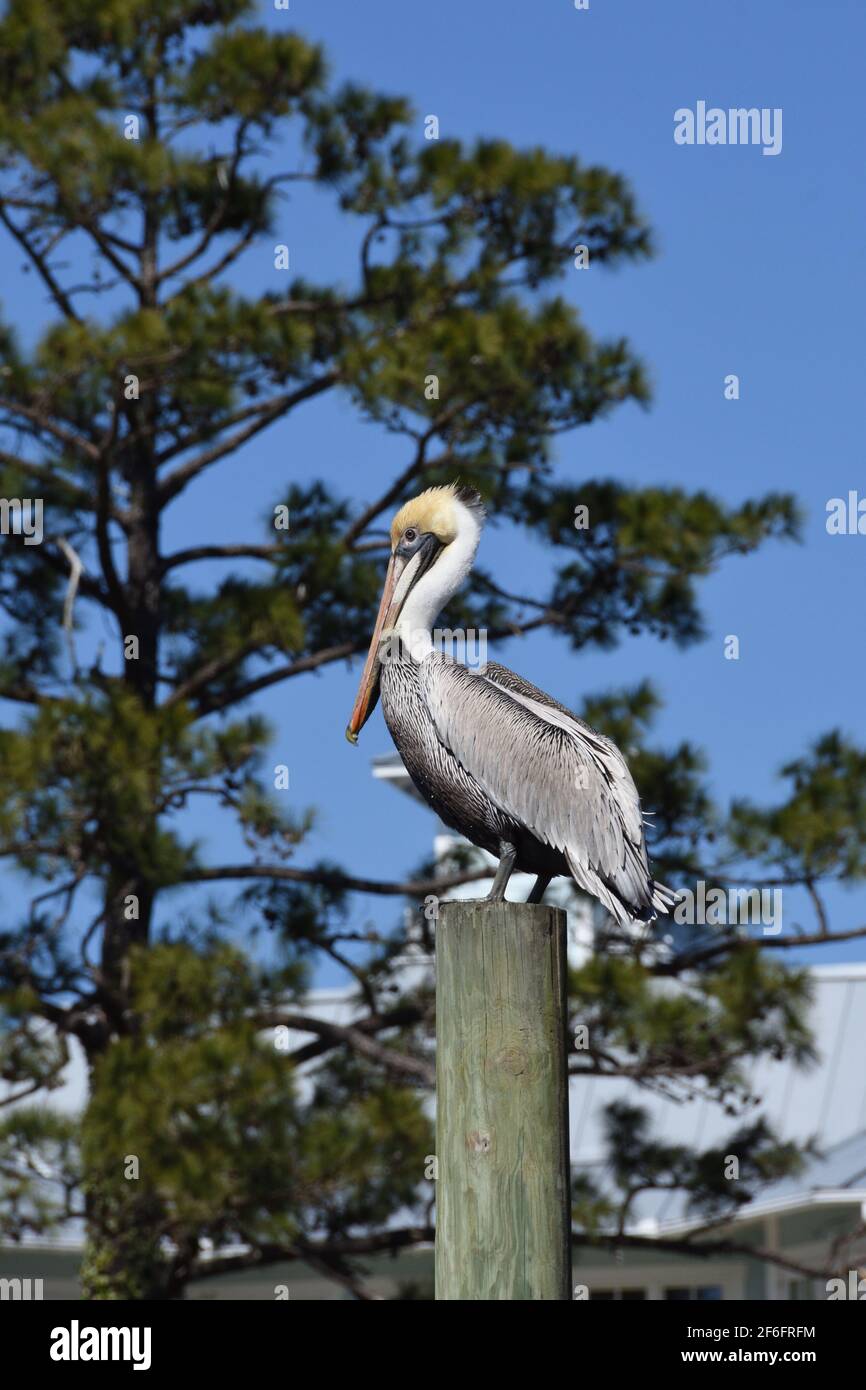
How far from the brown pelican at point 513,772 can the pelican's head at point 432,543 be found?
0.42 ft

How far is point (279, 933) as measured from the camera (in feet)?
40.8

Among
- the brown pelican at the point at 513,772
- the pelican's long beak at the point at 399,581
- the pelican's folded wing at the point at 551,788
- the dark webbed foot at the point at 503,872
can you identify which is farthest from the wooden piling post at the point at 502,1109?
the pelican's long beak at the point at 399,581

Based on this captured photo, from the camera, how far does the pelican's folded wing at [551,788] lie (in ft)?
17.1

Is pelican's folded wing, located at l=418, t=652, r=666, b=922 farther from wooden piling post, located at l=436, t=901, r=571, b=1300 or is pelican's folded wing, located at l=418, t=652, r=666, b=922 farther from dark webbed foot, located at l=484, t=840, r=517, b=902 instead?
wooden piling post, located at l=436, t=901, r=571, b=1300

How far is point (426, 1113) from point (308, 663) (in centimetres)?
294

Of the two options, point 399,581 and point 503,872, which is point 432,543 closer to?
point 399,581

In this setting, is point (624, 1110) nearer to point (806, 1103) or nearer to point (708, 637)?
point (708, 637)

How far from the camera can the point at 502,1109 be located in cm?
A: 445

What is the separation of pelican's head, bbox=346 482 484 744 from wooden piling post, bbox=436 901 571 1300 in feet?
4.26

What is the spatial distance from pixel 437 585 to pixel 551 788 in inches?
28.1

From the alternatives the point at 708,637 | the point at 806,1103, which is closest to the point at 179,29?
the point at 708,637

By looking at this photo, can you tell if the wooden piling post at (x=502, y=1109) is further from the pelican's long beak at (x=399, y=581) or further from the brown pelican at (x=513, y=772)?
the pelican's long beak at (x=399, y=581)

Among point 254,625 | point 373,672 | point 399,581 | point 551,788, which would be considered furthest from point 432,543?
point 254,625
